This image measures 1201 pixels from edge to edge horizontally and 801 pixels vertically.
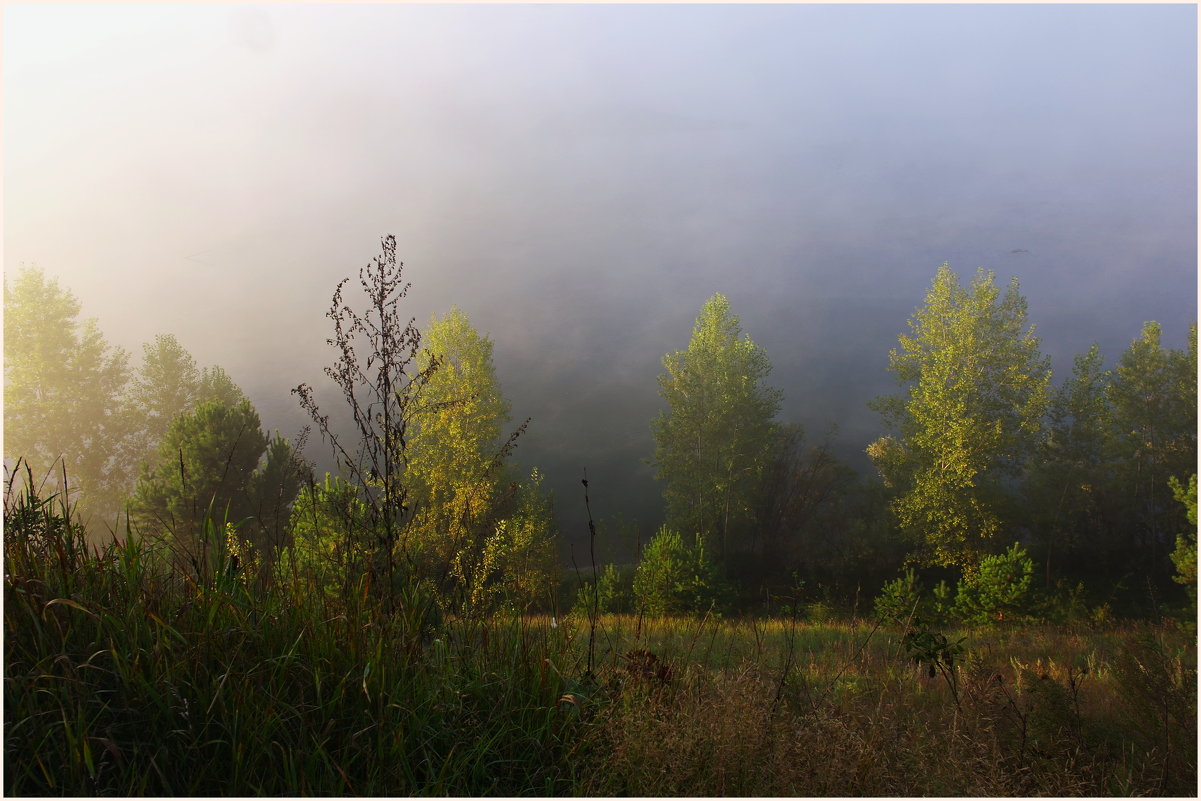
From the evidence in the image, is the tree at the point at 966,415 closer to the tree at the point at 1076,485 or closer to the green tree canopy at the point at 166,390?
the tree at the point at 1076,485

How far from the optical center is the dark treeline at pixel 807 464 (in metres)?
14.1

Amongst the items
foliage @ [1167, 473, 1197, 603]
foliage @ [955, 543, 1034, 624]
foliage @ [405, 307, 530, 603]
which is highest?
foliage @ [405, 307, 530, 603]

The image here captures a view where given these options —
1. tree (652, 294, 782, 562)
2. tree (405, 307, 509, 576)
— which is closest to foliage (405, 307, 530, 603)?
tree (405, 307, 509, 576)

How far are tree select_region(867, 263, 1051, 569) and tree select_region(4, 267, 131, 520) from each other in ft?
72.8

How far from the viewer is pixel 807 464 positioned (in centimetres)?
2350

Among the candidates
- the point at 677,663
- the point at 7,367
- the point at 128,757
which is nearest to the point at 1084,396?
the point at 677,663

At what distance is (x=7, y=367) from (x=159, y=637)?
2129 centimetres

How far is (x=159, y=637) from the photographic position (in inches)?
98.1

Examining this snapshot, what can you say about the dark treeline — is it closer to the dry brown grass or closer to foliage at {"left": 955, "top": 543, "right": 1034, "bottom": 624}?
foliage at {"left": 955, "top": 543, "right": 1034, "bottom": 624}

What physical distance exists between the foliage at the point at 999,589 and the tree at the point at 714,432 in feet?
24.7

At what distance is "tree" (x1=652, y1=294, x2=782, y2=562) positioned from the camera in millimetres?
20562

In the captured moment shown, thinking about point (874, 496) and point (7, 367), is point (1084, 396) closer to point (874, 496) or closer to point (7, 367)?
point (874, 496)

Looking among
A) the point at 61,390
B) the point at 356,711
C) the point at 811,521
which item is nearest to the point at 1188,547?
the point at 811,521

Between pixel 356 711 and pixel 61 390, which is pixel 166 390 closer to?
pixel 61 390
